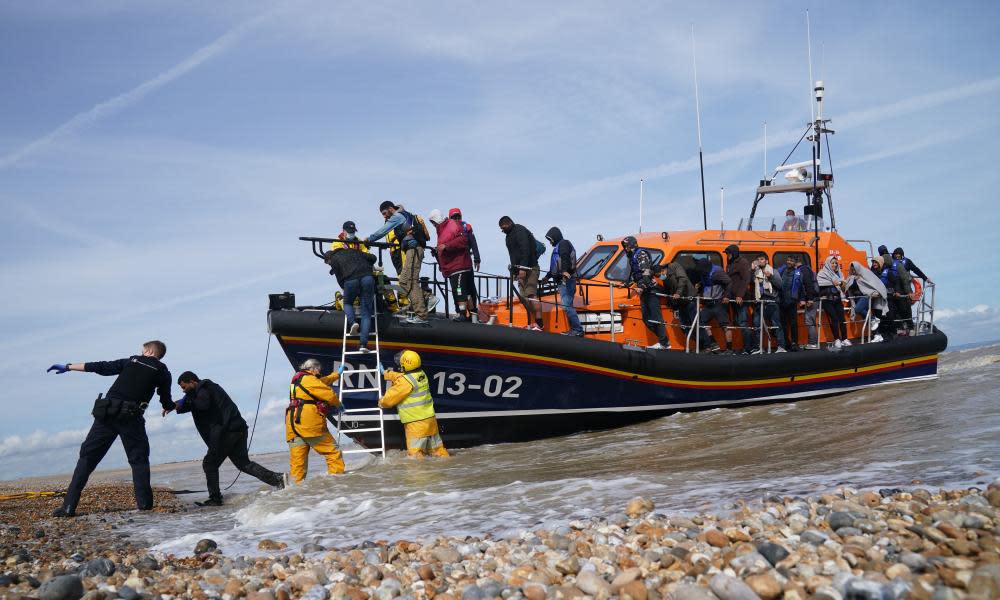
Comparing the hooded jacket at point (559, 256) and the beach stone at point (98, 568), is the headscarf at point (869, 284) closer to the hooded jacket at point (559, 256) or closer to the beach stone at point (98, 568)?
the hooded jacket at point (559, 256)

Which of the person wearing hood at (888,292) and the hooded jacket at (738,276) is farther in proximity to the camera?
the person wearing hood at (888,292)

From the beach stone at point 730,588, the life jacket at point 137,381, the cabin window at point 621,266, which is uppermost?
the cabin window at point 621,266

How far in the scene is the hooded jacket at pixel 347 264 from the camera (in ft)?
23.8

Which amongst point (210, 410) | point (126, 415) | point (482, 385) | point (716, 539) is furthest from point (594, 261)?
point (716, 539)

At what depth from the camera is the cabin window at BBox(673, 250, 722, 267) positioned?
923 centimetres

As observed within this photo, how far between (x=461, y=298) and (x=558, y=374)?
1.29 meters

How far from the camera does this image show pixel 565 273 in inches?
327

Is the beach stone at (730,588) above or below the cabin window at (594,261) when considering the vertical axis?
below

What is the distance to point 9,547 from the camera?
432 cm

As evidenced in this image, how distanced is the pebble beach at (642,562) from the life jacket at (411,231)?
3.87 metres

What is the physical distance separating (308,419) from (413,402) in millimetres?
1029

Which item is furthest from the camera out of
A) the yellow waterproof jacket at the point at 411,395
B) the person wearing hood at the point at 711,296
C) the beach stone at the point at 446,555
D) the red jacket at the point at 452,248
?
the person wearing hood at the point at 711,296

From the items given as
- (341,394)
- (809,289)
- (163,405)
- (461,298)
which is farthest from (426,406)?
(809,289)

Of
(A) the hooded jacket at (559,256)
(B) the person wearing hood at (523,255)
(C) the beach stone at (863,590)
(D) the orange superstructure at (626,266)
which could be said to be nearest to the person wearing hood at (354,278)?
(B) the person wearing hood at (523,255)
